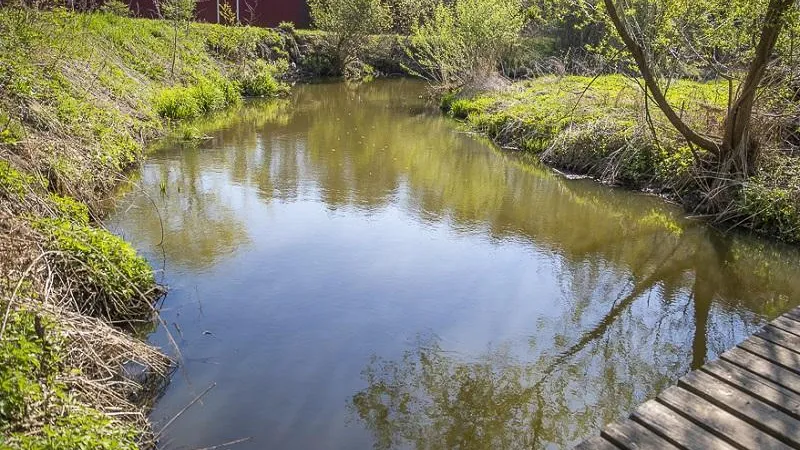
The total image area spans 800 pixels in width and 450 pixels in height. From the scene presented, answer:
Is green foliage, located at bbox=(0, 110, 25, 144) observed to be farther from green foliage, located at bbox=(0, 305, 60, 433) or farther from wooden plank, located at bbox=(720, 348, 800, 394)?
wooden plank, located at bbox=(720, 348, 800, 394)

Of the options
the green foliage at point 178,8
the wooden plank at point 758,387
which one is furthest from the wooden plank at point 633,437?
the green foliage at point 178,8

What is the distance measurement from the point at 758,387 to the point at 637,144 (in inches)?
308

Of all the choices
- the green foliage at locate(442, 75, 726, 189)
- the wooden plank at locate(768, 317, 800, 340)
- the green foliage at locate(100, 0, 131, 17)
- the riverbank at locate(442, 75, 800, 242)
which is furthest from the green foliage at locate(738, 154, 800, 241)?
the green foliage at locate(100, 0, 131, 17)

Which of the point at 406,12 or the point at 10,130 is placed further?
the point at 406,12

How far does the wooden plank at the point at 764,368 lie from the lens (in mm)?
3885

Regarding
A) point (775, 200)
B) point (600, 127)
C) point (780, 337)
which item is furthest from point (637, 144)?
point (780, 337)

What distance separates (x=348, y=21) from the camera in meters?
25.5

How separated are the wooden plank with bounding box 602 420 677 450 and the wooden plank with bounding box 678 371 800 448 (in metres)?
0.56

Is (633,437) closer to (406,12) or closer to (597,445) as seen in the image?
(597,445)

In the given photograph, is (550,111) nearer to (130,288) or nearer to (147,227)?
(147,227)

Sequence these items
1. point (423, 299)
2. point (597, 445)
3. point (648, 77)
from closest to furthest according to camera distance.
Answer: point (597, 445) < point (423, 299) < point (648, 77)

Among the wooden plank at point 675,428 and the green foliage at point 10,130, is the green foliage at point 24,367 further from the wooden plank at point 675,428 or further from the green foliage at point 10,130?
the wooden plank at point 675,428

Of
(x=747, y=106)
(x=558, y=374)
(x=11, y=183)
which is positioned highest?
(x=747, y=106)

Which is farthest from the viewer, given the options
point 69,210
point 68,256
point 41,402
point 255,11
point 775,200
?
point 255,11
